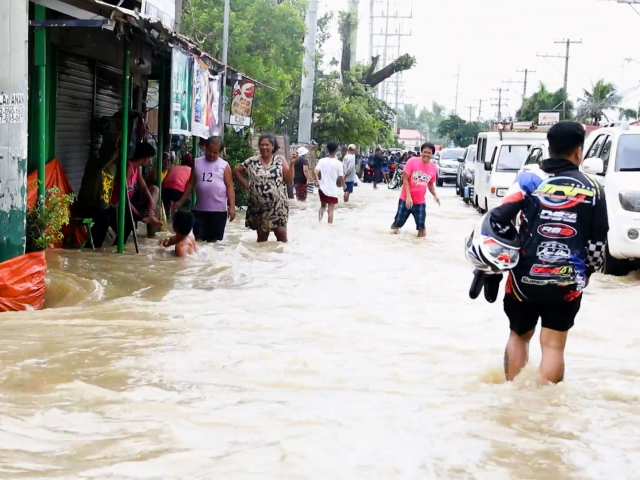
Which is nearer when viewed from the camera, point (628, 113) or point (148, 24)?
point (148, 24)

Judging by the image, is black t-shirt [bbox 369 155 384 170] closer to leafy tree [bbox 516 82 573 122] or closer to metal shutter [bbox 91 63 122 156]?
metal shutter [bbox 91 63 122 156]

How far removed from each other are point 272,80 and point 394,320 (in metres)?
16.1

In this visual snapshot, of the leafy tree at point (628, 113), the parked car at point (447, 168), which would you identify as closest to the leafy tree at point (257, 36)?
the parked car at point (447, 168)

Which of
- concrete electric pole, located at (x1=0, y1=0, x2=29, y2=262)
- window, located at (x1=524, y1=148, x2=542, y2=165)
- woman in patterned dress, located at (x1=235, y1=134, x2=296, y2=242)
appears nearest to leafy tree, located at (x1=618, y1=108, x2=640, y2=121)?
window, located at (x1=524, y1=148, x2=542, y2=165)

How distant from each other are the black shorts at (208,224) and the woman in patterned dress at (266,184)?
0.46 m

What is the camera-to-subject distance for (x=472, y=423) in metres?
4.84

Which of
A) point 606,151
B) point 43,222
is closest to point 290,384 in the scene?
point 43,222

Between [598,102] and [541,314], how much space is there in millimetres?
59675

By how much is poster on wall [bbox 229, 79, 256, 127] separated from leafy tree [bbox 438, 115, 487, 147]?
65.3m

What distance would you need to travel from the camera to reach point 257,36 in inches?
905

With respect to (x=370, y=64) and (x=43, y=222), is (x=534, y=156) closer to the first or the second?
(x=43, y=222)

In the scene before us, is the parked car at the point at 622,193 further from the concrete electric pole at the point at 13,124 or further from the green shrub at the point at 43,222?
the concrete electric pole at the point at 13,124

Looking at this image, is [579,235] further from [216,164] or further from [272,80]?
[272,80]

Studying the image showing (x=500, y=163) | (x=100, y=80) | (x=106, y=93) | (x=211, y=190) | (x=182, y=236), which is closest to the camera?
(x=182, y=236)
